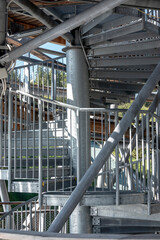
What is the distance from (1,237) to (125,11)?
4952 mm

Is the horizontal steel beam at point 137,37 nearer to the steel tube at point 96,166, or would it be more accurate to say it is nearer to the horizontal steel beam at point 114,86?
the steel tube at point 96,166

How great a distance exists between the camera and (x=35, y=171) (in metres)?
6.41

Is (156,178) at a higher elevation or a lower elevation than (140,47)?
lower

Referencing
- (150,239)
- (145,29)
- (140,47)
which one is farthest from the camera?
(140,47)

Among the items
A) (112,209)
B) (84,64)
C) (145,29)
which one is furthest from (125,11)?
(112,209)

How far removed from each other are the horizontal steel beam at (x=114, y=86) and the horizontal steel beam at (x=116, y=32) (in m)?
1.60

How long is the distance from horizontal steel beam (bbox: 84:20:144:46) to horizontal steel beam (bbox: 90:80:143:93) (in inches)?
62.8

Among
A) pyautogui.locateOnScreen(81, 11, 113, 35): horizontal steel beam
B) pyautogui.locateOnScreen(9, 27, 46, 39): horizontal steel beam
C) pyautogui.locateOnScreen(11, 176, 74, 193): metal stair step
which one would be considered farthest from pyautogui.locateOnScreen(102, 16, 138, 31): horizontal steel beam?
pyautogui.locateOnScreen(11, 176, 74, 193): metal stair step

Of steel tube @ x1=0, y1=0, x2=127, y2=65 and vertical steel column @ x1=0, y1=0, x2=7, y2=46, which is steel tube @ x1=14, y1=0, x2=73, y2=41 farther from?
steel tube @ x1=0, y1=0, x2=127, y2=65

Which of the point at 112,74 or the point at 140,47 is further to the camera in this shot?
the point at 112,74

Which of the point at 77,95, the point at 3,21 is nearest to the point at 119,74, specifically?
the point at 77,95

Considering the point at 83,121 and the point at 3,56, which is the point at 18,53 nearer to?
the point at 3,56

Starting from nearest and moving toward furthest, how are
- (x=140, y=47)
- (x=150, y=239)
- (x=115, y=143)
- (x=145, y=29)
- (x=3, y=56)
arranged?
(x=150, y=239), (x=115, y=143), (x=3, y=56), (x=145, y=29), (x=140, y=47)

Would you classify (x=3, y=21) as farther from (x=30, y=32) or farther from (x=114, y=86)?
(x=114, y=86)
